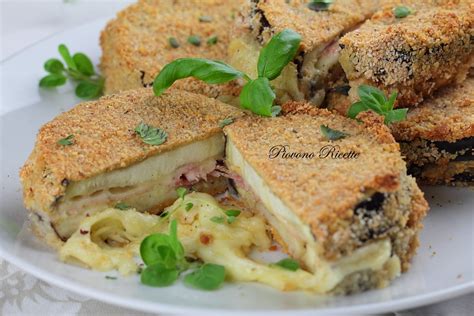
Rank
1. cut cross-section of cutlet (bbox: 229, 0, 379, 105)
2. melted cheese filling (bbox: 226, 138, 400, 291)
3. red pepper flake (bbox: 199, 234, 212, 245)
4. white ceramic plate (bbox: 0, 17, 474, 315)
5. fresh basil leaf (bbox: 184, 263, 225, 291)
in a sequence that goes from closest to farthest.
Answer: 1. white ceramic plate (bbox: 0, 17, 474, 315)
2. melted cheese filling (bbox: 226, 138, 400, 291)
3. fresh basil leaf (bbox: 184, 263, 225, 291)
4. red pepper flake (bbox: 199, 234, 212, 245)
5. cut cross-section of cutlet (bbox: 229, 0, 379, 105)

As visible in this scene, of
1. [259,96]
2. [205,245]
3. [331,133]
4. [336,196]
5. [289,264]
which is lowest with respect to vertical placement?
[289,264]

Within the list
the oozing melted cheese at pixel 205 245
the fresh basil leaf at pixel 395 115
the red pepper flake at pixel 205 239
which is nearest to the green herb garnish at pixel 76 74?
the oozing melted cheese at pixel 205 245

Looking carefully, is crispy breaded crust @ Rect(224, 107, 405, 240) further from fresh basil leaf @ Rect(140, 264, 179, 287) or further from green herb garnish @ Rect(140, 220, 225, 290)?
fresh basil leaf @ Rect(140, 264, 179, 287)

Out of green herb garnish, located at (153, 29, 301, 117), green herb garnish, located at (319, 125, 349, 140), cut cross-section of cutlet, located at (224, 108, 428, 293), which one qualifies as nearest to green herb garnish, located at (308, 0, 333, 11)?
green herb garnish, located at (153, 29, 301, 117)

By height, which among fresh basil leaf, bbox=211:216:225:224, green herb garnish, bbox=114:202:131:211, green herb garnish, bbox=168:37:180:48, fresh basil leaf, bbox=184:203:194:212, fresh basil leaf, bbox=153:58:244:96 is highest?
fresh basil leaf, bbox=153:58:244:96

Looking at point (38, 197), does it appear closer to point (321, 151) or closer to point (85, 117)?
point (85, 117)

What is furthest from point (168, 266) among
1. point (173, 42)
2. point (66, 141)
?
point (173, 42)

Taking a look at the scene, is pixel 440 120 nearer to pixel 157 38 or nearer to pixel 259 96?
pixel 259 96
